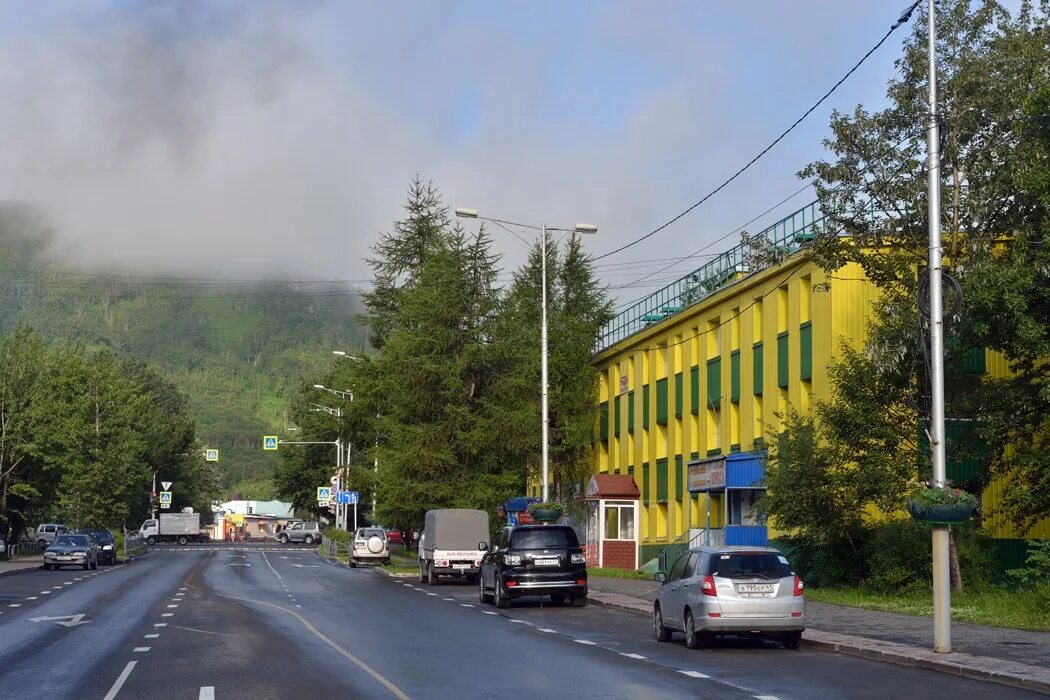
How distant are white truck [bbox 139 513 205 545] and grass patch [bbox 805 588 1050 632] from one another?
95.2 m

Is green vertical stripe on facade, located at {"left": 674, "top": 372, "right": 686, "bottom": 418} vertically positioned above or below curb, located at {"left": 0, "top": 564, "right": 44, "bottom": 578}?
above

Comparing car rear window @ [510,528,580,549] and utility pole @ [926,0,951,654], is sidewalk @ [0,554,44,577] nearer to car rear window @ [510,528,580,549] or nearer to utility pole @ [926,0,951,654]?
car rear window @ [510,528,580,549]

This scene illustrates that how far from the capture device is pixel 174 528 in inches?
4833

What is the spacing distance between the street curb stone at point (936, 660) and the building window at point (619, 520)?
33719 millimetres

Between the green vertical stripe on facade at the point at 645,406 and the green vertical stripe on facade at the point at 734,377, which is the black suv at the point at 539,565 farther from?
the green vertical stripe on facade at the point at 645,406

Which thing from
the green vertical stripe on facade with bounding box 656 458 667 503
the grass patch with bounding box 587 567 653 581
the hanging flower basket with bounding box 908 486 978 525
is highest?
the green vertical stripe on facade with bounding box 656 458 667 503

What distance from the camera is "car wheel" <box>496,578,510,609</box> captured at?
31.2 meters

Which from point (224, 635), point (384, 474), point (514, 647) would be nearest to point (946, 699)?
point (514, 647)

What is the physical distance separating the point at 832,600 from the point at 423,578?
2011 cm

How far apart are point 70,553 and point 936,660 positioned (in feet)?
160

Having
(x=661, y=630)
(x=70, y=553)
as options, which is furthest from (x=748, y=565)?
(x=70, y=553)

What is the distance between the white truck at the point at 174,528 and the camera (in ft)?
396

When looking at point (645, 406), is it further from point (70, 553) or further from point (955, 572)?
point (955, 572)

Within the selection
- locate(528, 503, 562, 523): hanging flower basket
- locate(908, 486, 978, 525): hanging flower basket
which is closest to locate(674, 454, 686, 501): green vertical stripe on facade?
locate(528, 503, 562, 523): hanging flower basket
